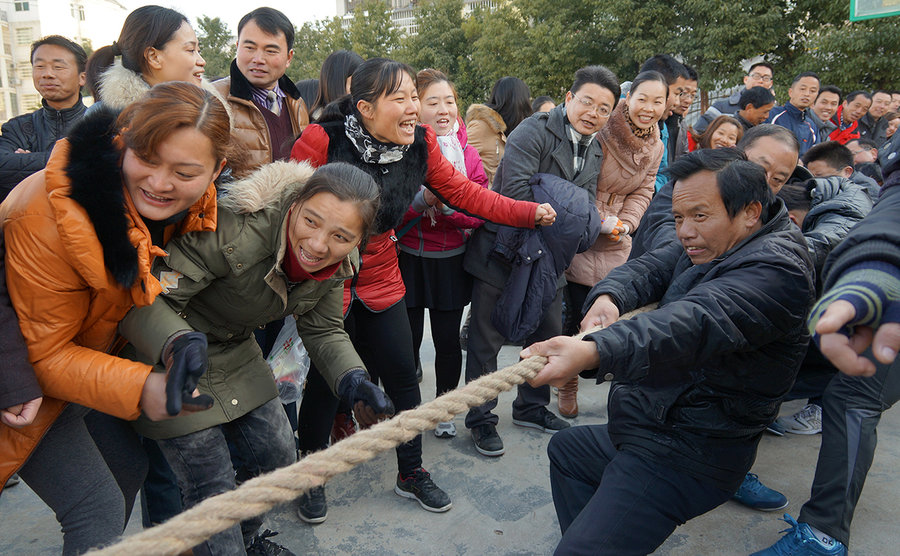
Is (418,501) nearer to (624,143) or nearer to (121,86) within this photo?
(121,86)

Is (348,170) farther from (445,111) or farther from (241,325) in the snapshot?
(445,111)

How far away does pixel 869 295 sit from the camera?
1144 mm

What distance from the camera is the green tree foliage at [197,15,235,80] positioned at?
106ft

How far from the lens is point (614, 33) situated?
52.4ft

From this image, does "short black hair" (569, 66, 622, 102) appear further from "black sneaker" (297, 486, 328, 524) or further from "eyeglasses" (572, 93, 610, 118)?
"black sneaker" (297, 486, 328, 524)

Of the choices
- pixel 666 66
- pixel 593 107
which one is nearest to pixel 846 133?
pixel 666 66

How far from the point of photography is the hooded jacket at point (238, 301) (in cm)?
173

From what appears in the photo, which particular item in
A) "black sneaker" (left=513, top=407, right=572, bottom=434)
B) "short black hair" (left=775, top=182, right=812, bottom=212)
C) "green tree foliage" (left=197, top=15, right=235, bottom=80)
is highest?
"green tree foliage" (left=197, top=15, right=235, bottom=80)

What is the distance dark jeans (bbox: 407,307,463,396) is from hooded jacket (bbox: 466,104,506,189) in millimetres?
1092

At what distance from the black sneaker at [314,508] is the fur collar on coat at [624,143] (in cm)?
238

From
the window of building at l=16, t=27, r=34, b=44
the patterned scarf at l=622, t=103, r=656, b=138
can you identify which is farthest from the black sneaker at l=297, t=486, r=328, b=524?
the window of building at l=16, t=27, r=34, b=44

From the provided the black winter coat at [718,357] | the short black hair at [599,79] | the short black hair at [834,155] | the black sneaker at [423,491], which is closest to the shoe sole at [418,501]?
the black sneaker at [423,491]

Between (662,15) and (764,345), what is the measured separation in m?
16.1

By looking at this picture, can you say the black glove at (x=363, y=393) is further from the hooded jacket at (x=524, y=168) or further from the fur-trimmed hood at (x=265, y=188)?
the hooded jacket at (x=524, y=168)
